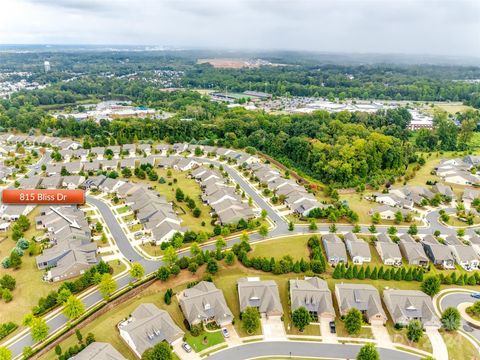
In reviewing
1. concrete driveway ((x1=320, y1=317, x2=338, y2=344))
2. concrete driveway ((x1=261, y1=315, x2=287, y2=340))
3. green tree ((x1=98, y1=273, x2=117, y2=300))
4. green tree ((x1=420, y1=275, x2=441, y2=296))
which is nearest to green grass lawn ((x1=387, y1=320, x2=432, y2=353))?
green tree ((x1=420, y1=275, x2=441, y2=296))

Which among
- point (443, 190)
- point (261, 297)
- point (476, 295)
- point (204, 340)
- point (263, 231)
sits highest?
point (443, 190)

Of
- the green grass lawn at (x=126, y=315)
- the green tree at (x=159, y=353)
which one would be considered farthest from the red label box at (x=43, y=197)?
the green tree at (x=159, y=353)

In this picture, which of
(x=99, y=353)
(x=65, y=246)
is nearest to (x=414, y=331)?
(x=99, y=353)

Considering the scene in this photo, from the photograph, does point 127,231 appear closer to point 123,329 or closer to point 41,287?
point 41,287

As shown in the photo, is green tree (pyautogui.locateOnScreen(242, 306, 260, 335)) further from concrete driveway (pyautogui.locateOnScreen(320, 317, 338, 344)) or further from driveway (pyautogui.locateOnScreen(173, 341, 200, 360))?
concrete driveway (pyautogui.locateOnScreen(320, 317, 338, 344))

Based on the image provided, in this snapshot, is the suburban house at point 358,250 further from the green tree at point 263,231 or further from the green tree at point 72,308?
the green tree at point 72,308

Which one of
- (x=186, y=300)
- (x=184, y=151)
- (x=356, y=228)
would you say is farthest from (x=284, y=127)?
(x=186, y=300)

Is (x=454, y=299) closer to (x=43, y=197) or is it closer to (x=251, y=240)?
(x=251, y=240)
